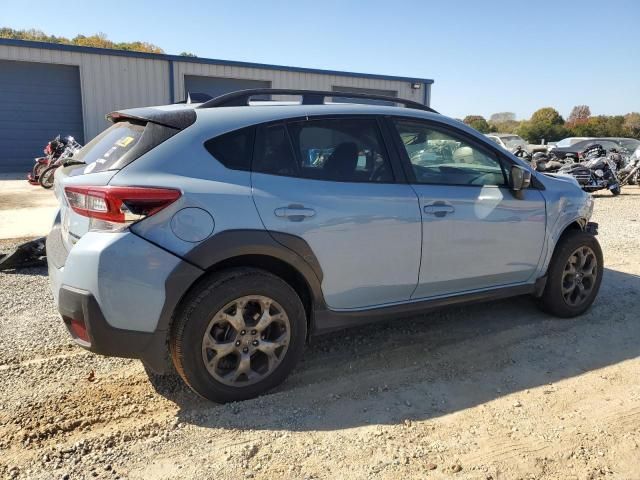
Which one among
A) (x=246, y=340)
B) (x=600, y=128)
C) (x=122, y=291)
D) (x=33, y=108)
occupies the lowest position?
(x=246, y=340)

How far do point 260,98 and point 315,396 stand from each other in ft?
6.53

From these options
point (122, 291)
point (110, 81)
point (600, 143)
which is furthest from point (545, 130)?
point (122, 291)

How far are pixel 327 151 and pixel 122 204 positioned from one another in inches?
51.6

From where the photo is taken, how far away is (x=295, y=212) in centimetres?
318

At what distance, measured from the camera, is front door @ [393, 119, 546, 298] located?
12.2 ft

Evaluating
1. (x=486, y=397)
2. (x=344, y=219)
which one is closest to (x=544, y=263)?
(x=486, y=397)

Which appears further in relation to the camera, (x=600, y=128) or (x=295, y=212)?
(x=600, y=128)

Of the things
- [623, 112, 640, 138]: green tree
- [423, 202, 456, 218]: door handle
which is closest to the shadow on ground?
[423, 202, 456, 218]: door handle

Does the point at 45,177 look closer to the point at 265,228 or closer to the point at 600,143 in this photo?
the point at 265,228

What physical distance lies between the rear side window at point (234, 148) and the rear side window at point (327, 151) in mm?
65

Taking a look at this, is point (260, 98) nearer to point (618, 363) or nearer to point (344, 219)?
point (344, 219)

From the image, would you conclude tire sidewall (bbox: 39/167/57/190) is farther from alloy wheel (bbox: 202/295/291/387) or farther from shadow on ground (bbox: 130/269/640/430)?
alloy wheel (bbox: 202/295/291/387)

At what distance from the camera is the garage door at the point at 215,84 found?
19188 mm

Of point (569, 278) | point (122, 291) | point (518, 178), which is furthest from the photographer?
point (569, 278)
